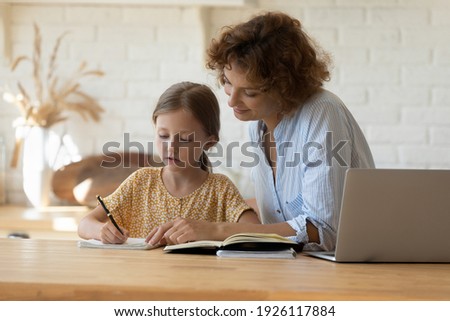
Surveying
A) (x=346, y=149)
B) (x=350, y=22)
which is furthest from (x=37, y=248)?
(x=350, y=22)

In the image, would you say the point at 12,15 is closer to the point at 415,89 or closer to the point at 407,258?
the point at 415,89

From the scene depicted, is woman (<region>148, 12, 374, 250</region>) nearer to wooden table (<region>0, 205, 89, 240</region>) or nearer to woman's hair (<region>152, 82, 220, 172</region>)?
woman's hair (<region>152, 82, 220, 172</region>)

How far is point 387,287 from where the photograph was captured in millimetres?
1416

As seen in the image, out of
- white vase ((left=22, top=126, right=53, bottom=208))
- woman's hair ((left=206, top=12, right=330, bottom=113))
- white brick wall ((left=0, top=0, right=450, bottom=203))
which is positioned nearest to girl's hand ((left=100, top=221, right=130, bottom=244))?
woman's hair ((left=206, top=12, right=330, bottom=113))

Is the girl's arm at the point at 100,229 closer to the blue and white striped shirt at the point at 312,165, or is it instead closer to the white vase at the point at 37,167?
the blue and white striped shirt at the point at 312,165

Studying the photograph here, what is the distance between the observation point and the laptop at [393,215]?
1613 millimetres

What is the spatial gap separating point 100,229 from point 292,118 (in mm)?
570

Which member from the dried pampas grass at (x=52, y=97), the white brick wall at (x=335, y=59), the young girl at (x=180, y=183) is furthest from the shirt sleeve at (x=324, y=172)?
the dried pampas grass at (x=52, y=97)

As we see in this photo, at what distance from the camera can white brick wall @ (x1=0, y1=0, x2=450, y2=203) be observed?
11.0ft

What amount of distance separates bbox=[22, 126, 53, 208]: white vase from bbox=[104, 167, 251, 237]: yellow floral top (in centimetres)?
124

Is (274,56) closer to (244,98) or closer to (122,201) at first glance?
(244,98)

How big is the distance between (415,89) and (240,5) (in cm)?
79

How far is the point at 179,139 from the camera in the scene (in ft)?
7.30
